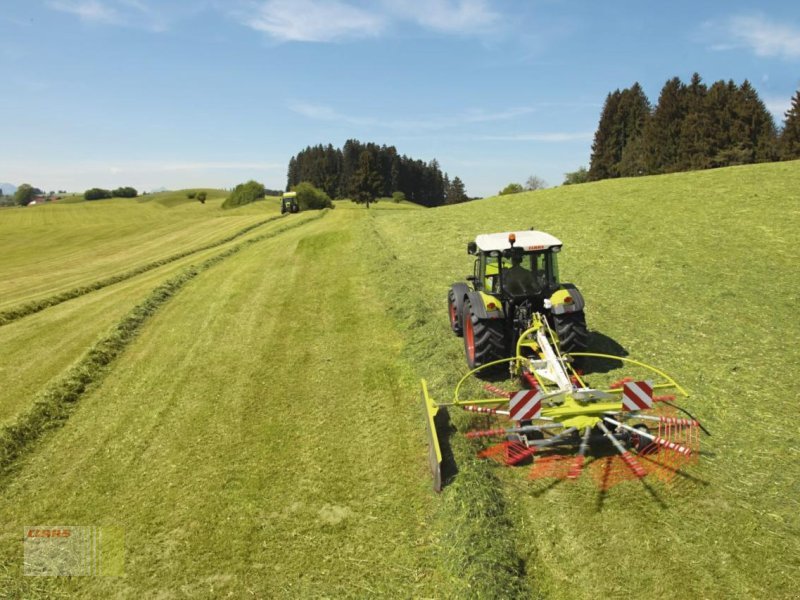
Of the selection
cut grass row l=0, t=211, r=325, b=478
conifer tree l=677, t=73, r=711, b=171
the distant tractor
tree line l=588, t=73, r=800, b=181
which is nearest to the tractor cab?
cut grass row l=0, t=211, r=325, b=478

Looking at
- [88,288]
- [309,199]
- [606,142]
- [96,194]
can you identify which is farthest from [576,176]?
[96,194]

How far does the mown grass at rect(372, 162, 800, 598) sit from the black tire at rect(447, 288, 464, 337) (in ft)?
1.11

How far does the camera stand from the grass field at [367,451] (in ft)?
15.7

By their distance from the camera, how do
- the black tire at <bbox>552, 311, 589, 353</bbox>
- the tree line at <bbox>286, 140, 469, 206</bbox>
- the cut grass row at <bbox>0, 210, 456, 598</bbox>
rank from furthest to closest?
the tree line at <bbox>286, 140, 469, 206</bbox>, the black tire at <bbox>552, 311, 589, 353</bbox>, the cut grass row at <bbox>0, 210, 456, 598</bbox>

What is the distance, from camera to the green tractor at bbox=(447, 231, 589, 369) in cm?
842

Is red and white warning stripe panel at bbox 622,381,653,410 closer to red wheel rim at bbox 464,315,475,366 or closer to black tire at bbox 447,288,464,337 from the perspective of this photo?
red wheel rim at bbox 464,315,475,366

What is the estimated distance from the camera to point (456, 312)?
10.9 m

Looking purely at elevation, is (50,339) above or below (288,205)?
below

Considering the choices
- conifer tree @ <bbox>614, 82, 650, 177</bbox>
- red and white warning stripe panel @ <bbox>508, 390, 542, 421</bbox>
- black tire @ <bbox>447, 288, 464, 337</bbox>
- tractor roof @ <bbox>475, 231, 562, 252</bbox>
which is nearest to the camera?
red and white warning stripe panel @ <bbox>508, 390, 542, 421</bbox>

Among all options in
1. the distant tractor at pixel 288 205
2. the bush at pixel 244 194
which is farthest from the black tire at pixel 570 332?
the bush at pixel 244 194

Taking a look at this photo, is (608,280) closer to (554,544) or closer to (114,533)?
(554,544)

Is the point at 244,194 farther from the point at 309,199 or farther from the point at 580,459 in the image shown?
the point at 580,459

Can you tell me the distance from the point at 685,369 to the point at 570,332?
7.33ft

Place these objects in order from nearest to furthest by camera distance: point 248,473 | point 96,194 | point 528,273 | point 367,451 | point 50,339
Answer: point 248,473 → point 367,451 → point 528,273 → point 50,339 → point 96,194
